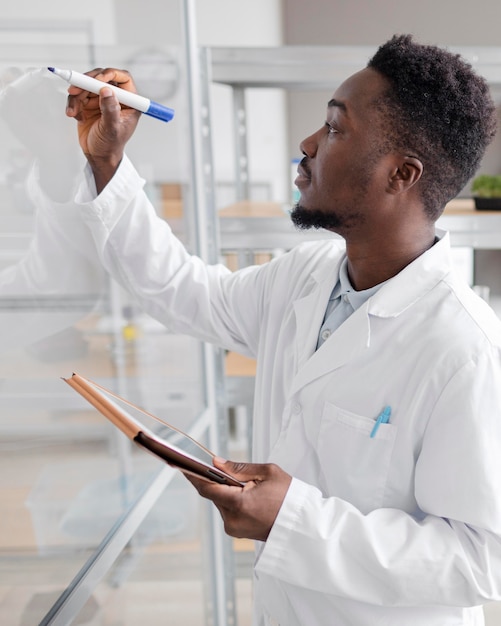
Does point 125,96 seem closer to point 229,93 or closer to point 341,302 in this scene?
point 341,302

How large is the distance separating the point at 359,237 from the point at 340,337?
0.13m

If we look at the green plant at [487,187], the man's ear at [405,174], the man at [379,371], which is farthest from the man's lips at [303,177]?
the green plant at [487,187]

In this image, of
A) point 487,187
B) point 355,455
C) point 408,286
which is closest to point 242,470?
point 355,455

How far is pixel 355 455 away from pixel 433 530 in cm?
12

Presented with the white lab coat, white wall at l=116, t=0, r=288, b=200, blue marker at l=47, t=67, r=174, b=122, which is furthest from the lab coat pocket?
white wall at l=116, t=0, r=288, b=200

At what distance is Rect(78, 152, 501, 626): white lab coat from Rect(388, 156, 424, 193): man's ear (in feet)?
0.30

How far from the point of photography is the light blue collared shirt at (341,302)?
0.88 meters

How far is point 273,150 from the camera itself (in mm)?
3711

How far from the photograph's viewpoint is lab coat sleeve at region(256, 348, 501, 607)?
70 cm

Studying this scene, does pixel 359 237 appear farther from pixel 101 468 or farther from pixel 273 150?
pixel 273 150

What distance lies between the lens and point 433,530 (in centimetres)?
73

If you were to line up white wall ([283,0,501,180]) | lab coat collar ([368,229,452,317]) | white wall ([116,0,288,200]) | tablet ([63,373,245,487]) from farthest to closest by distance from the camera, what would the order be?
white wall ([283,0,501,180]) < white wall ([116,0,288,200]) < lab coat collar ([368,229,452,317]) < tablet ([63,373,245,487])

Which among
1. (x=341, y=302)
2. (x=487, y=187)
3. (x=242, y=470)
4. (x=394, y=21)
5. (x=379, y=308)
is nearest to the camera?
(x=242, y=470)

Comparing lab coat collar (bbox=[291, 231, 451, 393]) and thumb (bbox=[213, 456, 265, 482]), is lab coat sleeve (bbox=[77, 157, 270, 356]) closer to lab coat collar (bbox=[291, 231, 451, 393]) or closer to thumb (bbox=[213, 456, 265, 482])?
lab coat collar (bbox=[291, 231, 451, 393])
